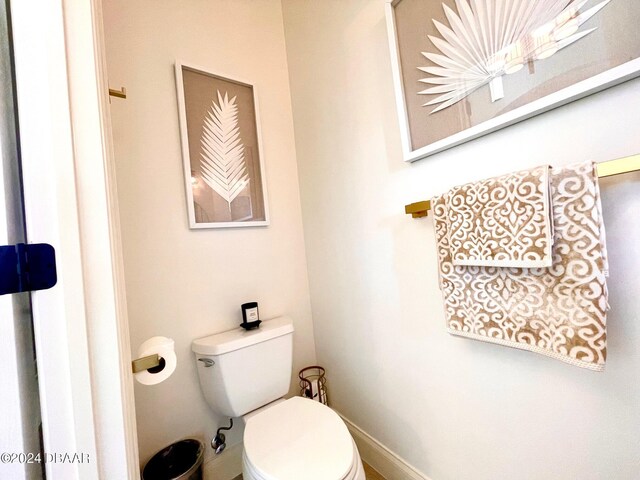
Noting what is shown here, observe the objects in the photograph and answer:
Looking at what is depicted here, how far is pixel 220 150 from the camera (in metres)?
1.31

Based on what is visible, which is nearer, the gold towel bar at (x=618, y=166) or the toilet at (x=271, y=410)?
the gold towel bar at (x=618, y=166)

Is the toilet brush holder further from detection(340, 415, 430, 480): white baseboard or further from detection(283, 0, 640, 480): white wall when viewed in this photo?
detection(340, 415, 430, 480): white baseboard

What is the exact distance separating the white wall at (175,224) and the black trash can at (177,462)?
40mm

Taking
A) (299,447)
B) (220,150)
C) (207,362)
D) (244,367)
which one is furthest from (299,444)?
(220,150)

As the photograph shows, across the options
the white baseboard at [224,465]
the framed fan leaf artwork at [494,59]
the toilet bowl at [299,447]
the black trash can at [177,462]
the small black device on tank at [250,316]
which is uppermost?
the framed fan leaf artwork at [494,59]

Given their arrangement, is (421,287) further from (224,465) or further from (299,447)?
(224,465)

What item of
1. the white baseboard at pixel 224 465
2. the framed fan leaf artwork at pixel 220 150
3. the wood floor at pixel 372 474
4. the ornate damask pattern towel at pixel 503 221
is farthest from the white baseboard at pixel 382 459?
the framed fan leaf artwork at pixel 220 150

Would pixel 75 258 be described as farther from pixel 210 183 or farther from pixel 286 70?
pixel 286 70

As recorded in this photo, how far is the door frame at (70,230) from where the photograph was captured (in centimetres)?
45

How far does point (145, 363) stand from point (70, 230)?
41 centimetres

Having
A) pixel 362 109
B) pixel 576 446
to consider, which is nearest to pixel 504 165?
pixel 362 109

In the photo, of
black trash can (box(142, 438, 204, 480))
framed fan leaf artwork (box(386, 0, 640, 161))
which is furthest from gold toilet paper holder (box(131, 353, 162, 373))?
framed fan leaf artwork (box(386, 0, 640, 161))

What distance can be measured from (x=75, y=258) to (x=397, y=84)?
1064 millimetres

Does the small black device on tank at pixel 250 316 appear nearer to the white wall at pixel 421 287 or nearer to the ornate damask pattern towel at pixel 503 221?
the white wall at pixel 421 287
